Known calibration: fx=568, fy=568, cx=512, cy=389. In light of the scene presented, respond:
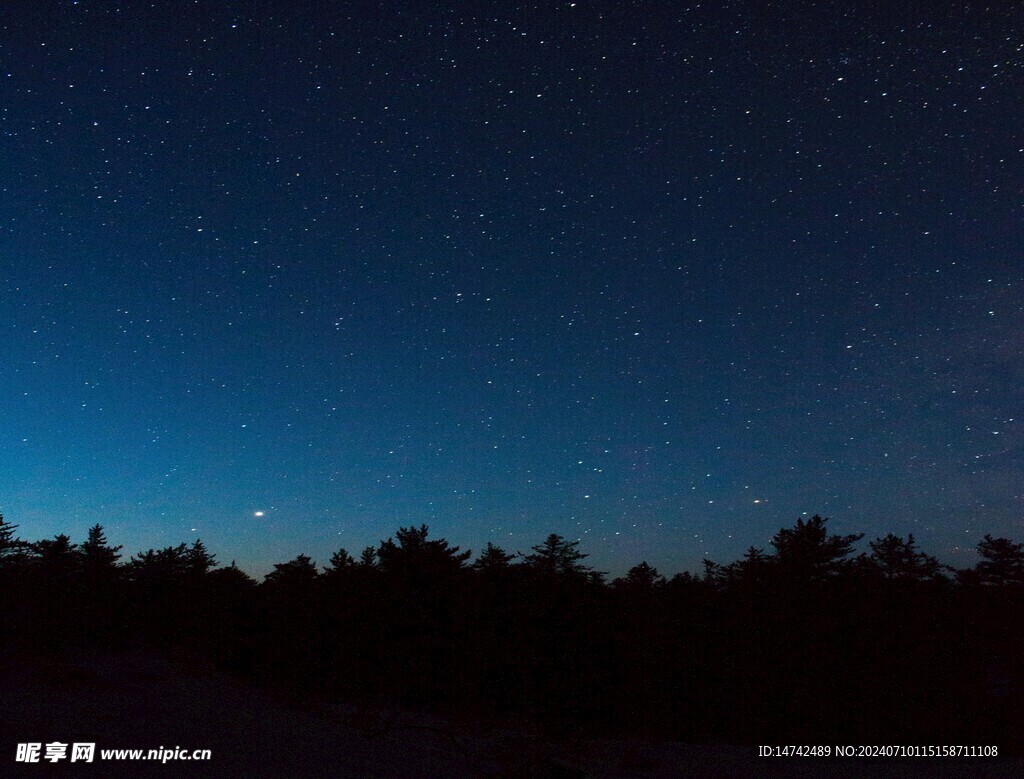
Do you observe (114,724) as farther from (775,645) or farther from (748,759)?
(775,645)

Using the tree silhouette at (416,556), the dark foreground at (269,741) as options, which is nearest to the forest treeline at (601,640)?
the tree silhouette at (416,556)

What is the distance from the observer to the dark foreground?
6.89m

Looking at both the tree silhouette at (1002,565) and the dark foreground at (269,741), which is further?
the tree silhouette at (1002,565)

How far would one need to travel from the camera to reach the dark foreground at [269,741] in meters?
6.89

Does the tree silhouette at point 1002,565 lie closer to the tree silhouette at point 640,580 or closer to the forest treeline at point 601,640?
the forest treeline at point 601,640

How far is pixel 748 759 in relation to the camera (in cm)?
1357

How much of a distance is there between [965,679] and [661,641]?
13.1m

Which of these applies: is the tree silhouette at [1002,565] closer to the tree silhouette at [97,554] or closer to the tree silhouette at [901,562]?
the tree silhouette at [901,562]

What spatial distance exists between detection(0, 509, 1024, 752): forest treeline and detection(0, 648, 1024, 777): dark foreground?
27.7 ft

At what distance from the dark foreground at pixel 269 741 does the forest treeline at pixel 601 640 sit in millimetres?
8443

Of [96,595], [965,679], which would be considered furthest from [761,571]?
[96,595]

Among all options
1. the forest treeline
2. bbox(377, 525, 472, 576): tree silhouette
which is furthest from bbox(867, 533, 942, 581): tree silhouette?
bbox(377, 525, 472, 576): tree silhouette

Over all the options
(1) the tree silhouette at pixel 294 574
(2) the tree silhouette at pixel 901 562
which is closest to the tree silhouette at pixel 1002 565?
(2) the tree silhouette at pixel 901 562

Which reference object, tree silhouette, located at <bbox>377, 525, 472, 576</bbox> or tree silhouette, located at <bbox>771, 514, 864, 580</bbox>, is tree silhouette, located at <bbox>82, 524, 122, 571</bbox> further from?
tree silhouette, located at <bbox>771, 514, 864, 580</bbox>
